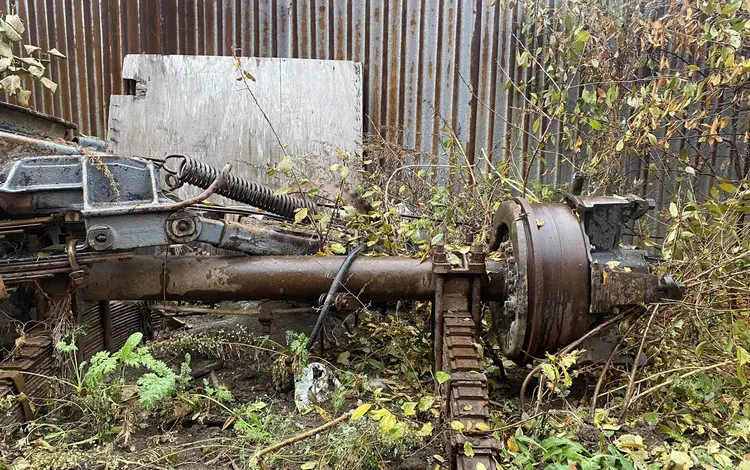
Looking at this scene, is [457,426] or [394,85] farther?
[394,85]

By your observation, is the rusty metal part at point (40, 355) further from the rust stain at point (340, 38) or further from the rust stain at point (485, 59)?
the rust stain at point (485, 59)

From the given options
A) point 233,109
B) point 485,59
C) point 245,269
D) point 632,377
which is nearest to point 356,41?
point 485,59

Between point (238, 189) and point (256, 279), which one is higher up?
point (238, 189)

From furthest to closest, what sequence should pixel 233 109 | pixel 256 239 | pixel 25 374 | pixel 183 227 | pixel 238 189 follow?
pixel 233 109 → pixel 238 189 → pixel 256 239 → pixel 183 227 → pixel 25 374

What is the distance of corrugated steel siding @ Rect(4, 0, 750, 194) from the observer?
543 cm

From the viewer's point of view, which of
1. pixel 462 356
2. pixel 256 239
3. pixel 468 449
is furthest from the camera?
pixel 256 239

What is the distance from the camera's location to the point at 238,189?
10.3 feet

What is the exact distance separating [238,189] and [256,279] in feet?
2.16

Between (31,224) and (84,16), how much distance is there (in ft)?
13.1

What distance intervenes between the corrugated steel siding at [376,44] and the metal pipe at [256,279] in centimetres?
285

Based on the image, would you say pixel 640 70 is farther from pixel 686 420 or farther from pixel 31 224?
pixel 31 224

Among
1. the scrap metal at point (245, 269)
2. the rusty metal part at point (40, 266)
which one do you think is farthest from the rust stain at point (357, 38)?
the rusty metal part at point (40, 266)

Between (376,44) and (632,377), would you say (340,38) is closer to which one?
(376,44)

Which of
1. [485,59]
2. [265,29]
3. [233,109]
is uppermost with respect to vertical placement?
[265,29]
